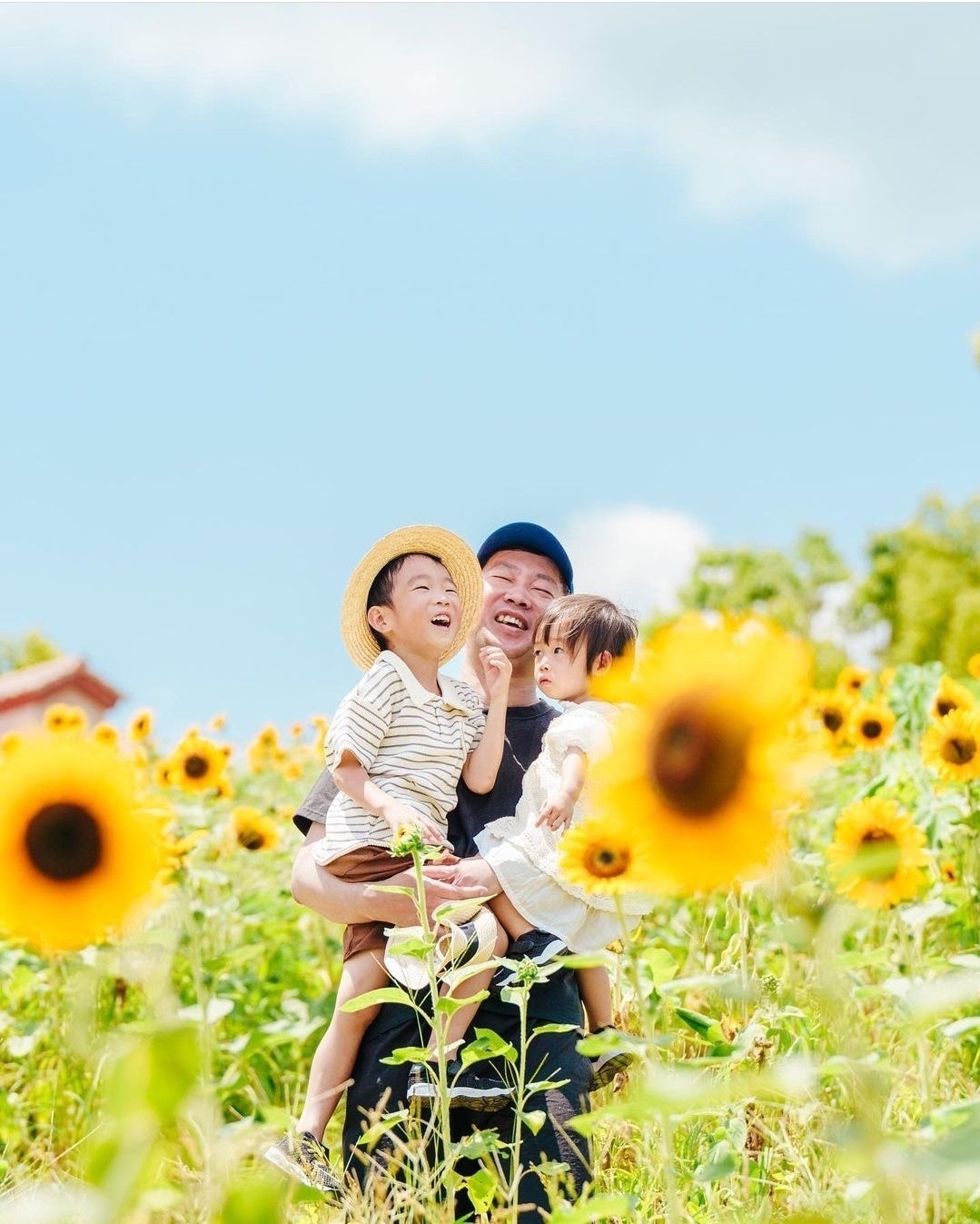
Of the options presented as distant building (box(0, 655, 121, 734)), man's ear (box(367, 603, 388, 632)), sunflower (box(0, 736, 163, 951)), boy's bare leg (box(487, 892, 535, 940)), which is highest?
man's ear (box(367, 603, 388, 632))

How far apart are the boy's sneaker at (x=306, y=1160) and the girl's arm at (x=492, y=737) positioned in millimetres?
809

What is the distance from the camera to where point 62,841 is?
1.70 m

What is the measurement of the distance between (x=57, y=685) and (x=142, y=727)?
11.9 meters

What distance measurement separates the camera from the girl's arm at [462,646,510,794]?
9.55 feet

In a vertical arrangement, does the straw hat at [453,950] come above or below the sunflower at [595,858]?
below

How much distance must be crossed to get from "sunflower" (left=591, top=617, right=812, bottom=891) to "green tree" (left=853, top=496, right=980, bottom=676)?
19127mm

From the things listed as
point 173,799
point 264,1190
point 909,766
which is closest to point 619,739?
point 264,1190

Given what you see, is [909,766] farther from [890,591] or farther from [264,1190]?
[890,591]

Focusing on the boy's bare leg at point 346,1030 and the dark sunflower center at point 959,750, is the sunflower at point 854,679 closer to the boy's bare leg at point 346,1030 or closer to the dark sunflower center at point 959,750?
the dark sunflower center at point 959,750

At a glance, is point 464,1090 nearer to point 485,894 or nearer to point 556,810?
point 485,894

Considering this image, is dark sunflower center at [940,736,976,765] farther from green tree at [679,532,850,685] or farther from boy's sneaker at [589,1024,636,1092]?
green tree at [679,532,850,685]

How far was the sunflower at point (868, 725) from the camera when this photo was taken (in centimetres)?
431

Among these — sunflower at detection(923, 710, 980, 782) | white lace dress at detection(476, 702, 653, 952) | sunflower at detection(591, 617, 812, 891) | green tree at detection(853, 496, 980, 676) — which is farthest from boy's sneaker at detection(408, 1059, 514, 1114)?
green tree at detection(853, 496, 980, 676)

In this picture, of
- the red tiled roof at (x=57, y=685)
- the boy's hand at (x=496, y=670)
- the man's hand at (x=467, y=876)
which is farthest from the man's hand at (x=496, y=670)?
the red tiled roof at (x=57, y=685)
